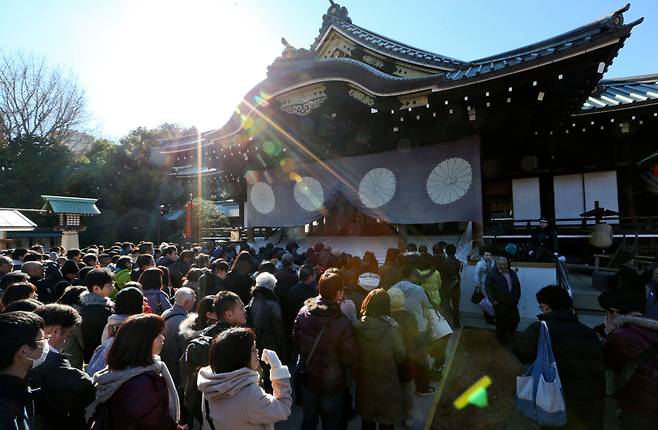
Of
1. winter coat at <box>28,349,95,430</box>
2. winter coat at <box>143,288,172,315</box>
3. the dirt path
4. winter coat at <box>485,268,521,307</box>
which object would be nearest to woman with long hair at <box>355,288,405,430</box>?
the dirt path

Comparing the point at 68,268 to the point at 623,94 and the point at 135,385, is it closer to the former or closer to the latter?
the point at 135,385

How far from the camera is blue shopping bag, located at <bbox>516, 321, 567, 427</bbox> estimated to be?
230cm

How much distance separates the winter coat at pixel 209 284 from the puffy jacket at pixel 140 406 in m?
2.32

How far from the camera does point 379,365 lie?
2.56m

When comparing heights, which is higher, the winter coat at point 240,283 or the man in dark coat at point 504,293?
the winter coat at point 240,283

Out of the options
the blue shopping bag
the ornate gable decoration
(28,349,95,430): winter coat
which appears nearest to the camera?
(28,349,95,430): winter coat

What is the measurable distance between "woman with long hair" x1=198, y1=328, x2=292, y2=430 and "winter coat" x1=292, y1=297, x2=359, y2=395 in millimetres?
867

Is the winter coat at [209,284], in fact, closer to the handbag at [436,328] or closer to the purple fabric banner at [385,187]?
the handbag at [436,328]

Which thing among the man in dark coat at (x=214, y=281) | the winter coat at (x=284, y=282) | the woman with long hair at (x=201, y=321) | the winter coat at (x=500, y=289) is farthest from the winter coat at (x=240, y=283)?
the winter coat at (x=500, y=289)

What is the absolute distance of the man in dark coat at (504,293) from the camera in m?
4.91

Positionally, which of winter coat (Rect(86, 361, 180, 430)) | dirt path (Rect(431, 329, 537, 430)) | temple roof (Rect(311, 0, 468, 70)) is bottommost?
dirt path (Rect(431, 329, 537, 430))

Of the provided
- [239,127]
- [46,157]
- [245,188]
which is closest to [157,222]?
[46,157]

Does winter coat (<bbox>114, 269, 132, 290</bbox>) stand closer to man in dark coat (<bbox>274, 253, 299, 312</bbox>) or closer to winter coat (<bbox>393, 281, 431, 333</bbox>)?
man in dark coat (<bbox>274, 253, 299, 312</bbox>)

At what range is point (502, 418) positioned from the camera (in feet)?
11.4
